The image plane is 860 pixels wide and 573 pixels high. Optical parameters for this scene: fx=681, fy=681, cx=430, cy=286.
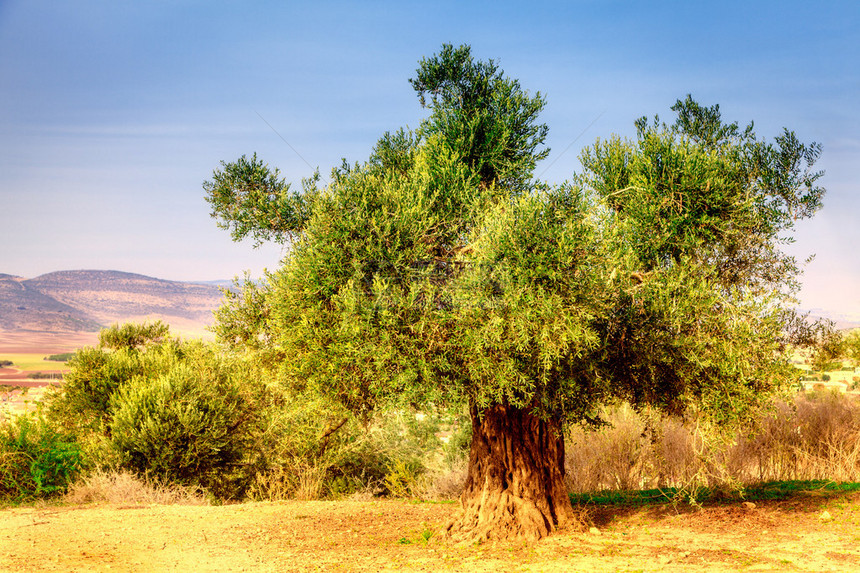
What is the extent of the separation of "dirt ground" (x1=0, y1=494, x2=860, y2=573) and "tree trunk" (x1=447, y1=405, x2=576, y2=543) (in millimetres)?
337

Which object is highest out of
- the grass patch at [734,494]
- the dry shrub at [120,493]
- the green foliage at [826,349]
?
the green foliage at [826,349]

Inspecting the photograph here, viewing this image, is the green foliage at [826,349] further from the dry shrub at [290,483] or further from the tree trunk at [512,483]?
the dry shrub at [290,483]

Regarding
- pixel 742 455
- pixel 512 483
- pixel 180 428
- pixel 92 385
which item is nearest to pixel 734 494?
pixel 742 455

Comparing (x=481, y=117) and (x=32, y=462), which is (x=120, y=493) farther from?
(x=481, y=117)

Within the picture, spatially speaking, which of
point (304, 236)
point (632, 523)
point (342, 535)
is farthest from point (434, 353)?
point (632, 523)

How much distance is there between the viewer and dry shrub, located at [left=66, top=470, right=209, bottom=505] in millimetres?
15961

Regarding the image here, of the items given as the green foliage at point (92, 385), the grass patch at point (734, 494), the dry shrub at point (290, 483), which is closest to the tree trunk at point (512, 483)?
the grass patch at point (734, 494)

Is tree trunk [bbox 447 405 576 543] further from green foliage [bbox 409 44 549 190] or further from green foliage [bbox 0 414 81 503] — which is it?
green foliage [bbox 0 414 81 503]

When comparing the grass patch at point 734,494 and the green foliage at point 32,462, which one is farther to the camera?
the green foliage at point 32,462

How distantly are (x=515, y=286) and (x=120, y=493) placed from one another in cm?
1216

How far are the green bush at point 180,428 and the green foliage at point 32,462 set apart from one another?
1.35m

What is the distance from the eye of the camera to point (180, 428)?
19.0m

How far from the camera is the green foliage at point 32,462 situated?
17766 millimetres

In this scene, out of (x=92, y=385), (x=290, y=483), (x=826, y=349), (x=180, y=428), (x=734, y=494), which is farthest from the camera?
(x=92, y=385)
